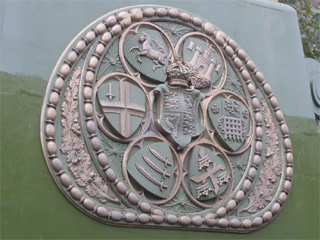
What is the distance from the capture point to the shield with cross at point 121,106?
26.6 ft

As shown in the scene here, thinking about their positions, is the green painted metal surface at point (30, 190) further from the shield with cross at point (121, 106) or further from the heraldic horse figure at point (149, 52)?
the heraldic horse figure at point (149, 52)

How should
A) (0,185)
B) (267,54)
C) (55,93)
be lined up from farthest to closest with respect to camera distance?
(267,54) → (55,93) → (0,185)

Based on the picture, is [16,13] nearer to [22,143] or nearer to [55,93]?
[55,93]

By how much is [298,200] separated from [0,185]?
4.20m

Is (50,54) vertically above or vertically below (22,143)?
above

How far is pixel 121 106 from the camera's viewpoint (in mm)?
8180

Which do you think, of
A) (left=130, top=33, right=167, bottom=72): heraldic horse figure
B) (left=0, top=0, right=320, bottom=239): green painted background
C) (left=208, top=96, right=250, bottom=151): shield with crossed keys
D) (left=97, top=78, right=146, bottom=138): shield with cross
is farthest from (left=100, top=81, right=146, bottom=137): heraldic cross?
(left=208, top=96, right=250, bottom=151): shield with crossed keys

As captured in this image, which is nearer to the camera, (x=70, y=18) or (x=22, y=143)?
(x=22, y=143)

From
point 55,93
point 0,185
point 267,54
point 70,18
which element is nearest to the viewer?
point 0,185

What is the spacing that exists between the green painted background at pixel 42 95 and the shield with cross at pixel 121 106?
75 centimetres

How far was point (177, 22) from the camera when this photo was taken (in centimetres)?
914

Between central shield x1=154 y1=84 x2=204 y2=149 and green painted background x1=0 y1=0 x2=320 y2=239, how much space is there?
1.23 meters

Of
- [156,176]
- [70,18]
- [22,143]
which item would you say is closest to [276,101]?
[156,176]

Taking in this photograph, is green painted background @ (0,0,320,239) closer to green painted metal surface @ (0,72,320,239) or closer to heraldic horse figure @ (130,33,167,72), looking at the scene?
green painted metal surface @ (0,72,320,239)
